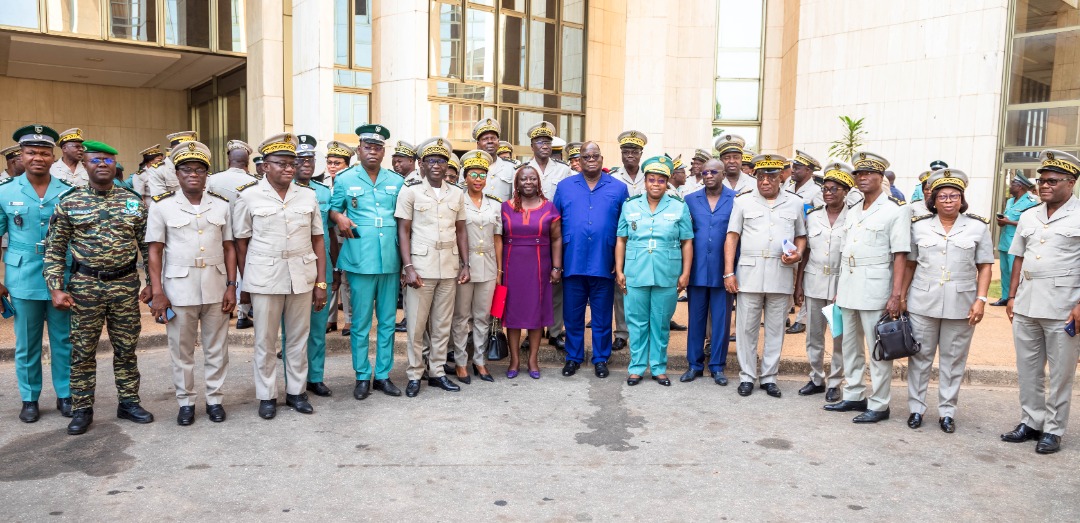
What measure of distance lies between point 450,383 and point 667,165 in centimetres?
261

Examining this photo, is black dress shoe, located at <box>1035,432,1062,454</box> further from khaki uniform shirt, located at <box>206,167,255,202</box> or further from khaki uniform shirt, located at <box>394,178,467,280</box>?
khaki uniform shirt, located at <box>206,167,255,202</box>

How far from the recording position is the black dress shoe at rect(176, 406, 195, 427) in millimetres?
5336

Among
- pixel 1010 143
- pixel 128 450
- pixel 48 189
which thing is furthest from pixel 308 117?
pixel 1010 143

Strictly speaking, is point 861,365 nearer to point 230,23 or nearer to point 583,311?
point 583,311

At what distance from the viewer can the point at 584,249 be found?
6.80m

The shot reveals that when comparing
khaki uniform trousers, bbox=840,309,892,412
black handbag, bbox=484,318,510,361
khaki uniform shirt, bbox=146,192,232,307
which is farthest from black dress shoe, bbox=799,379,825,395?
khaki uniform shirt, bbox=146,192,232,307

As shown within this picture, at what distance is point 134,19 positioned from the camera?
14141 millimetres

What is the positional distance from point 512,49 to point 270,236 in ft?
40.0

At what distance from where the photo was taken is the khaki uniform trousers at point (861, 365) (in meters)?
5.71

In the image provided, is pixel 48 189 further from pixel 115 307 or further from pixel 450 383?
pixel 450 383

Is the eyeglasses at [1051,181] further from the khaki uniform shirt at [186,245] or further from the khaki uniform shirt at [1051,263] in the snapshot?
the khaki uniform shirt at [186,245]

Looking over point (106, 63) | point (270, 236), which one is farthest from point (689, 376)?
point (106, 63)

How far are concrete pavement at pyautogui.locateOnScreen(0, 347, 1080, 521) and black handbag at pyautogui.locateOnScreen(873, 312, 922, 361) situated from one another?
55 centimetres

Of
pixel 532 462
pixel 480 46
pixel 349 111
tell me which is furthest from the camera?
pixel 480 46
